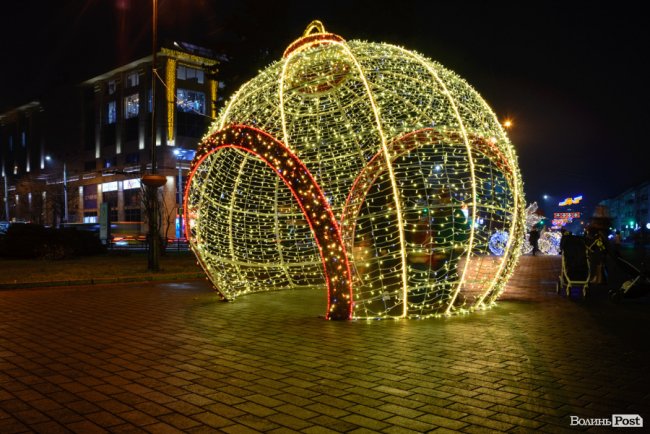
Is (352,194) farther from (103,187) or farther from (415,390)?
(103,187)

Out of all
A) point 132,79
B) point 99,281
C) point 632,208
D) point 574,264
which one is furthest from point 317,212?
point 632,208

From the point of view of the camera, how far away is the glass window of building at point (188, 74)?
5438 centimetres

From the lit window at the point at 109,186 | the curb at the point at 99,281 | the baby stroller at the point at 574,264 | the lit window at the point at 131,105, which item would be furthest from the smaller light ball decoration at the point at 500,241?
the lit window at the point at 109,186

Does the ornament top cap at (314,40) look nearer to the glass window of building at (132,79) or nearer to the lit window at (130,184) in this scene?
the lit window at (130,184)

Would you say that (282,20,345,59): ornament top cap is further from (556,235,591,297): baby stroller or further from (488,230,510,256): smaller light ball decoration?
(556,235,591,297): baby stroller

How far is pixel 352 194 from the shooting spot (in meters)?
9.85

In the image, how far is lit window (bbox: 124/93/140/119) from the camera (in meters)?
56.8

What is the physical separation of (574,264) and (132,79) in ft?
177

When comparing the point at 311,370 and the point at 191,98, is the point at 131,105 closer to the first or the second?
the point at 191,98

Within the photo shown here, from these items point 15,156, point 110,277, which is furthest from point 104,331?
point 15,156

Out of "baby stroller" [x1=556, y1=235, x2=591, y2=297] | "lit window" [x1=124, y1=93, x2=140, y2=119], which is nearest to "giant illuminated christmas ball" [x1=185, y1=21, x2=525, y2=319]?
"baby stroller" [x1=556, y1=235, x2=591, y2=297]

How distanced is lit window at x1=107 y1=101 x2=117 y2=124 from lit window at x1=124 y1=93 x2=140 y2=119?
2.69m

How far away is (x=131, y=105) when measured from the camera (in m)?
57.8

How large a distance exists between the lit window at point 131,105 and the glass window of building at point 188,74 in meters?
5.39
